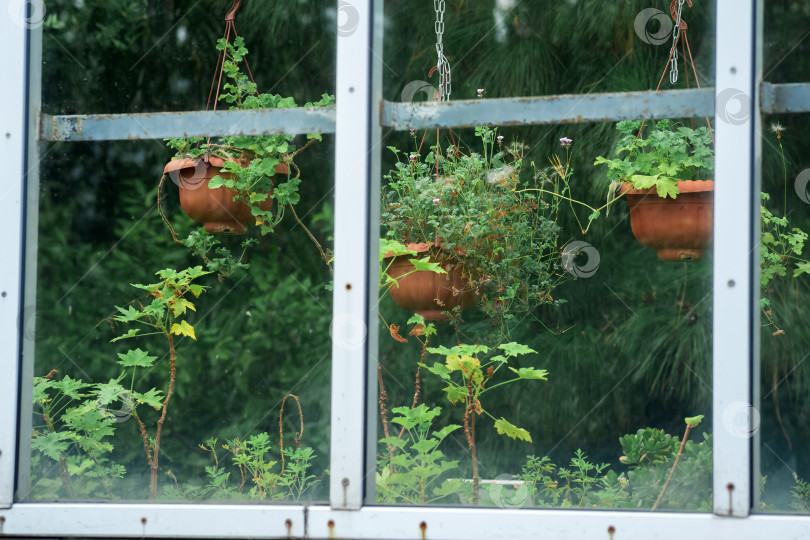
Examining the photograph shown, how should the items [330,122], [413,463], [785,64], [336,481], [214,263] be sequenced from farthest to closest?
[214,263] < [785,64] < [413,463] < [330,122] < [336,481]

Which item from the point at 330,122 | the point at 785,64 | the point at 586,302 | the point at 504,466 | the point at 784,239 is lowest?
the point at 504,466

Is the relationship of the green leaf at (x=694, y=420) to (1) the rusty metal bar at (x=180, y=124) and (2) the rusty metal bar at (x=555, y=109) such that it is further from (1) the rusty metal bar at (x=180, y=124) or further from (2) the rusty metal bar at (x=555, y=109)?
(1) the rusty metal bar at (x=180, y=124)

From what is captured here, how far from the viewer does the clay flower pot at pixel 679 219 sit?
2260mm

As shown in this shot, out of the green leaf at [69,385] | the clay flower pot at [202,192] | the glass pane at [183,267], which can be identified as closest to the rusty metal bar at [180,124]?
the glass pane at [183,267]

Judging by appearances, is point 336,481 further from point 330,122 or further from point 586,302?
point 586,302

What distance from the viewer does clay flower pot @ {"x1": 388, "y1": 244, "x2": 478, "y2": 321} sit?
2430 mm

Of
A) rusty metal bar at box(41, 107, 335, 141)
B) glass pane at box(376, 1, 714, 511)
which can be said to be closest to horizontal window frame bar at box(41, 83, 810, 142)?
rusty metal bar at box(41, 107, 335, 141)

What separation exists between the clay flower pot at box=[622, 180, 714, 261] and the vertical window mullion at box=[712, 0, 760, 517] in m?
0.64

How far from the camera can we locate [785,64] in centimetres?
259

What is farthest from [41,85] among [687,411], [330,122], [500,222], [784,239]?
[784,239]

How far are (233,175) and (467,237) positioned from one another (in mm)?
696

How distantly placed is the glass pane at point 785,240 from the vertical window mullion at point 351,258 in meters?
1.20

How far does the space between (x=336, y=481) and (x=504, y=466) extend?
3.56 feet

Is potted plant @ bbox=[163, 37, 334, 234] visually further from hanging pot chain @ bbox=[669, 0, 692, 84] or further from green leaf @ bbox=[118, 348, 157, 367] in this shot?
hanging pot chain @ bbox=[669, 0, 692, 84]
